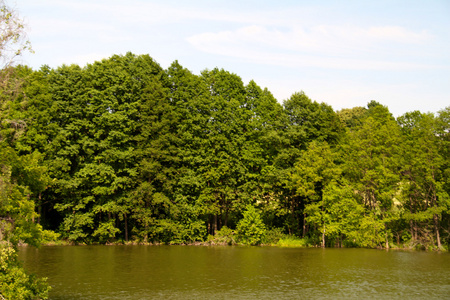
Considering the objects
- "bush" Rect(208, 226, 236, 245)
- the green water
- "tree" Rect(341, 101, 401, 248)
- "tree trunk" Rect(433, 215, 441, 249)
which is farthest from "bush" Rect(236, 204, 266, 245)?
"tree trunk" Rect(433, 215, 441, 249)

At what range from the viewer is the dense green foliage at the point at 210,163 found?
54406 mm

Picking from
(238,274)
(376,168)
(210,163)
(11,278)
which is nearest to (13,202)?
(11,278)

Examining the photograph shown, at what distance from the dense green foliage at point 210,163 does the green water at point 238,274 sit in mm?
8543

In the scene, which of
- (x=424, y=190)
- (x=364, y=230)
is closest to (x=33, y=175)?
(x=364, y=230)

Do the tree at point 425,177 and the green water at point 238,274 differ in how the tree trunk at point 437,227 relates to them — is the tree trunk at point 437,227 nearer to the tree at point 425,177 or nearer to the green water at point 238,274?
the tree at point 425,177

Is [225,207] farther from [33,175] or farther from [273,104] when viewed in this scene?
[33,175]

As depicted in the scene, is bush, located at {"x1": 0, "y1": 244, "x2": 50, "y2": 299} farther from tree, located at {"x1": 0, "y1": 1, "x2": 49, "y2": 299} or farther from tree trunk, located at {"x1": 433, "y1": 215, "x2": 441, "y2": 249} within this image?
tree trunk, located at {"x1": 433, "y1": 215, "x2": 441, "y2": 249}

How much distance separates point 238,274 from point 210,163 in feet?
89.0

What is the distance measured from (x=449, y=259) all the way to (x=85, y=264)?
36.4 m

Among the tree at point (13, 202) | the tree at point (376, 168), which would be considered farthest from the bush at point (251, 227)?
the tree at point (13, 202)

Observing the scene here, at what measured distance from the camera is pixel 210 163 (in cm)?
5891

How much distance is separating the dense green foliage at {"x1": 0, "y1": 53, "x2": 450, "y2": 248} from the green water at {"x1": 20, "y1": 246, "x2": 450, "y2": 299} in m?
8.54

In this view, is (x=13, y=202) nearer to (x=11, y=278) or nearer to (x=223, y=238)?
(x=11, y=278)

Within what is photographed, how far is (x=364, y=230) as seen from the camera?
53.5m
